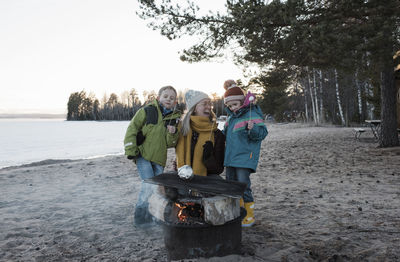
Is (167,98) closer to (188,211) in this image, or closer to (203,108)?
(203,108)

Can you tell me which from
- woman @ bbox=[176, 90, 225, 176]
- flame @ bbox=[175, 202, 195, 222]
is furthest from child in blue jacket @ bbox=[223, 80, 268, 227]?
flame @ bbox=[175, 202, 195, 222]

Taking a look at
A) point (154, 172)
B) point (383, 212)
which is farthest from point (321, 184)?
point (154, 172)

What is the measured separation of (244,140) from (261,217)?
4.77ft

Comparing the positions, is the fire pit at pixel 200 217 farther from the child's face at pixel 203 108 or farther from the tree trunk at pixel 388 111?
the tree trunk at pixel 388 111

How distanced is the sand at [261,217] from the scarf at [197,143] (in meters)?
0.98

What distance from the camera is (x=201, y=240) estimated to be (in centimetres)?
264

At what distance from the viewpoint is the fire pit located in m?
2.59

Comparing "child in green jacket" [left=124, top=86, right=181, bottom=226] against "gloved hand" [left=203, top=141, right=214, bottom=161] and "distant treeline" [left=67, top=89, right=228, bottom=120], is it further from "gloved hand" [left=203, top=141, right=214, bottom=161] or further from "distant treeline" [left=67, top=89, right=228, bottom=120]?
"distant treeline" [left=67, top=89, right=228, bottom=120]

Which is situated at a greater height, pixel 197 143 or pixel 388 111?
pixel 388 111

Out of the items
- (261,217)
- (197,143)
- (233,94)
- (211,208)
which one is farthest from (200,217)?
(261,217)

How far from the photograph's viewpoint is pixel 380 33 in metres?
6.61

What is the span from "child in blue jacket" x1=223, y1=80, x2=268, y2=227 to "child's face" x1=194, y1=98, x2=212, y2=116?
267mm

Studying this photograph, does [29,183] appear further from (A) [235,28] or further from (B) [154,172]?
(A) [235,28]

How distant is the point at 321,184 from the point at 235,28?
503cm
